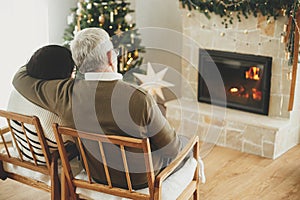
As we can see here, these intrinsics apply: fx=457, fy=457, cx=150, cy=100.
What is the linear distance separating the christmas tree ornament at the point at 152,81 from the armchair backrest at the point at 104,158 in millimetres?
2225

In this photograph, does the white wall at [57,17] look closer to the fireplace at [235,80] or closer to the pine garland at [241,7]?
the pine garland at [241,7]

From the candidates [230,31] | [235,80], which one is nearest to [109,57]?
[230,31]

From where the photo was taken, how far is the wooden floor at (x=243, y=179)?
3230mm

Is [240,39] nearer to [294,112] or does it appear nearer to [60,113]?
[294,112]

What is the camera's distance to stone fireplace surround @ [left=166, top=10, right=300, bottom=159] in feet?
13.0

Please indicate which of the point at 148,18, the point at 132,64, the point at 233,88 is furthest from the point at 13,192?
the point at 148,18

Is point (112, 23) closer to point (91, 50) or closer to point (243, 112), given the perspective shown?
point (243, 112)

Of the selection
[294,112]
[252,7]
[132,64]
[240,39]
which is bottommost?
[294,112]

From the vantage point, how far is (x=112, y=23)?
14.3 feet

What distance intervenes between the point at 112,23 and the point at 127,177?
2477 millimetres

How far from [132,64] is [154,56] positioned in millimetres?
686

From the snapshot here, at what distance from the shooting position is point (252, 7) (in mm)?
3938

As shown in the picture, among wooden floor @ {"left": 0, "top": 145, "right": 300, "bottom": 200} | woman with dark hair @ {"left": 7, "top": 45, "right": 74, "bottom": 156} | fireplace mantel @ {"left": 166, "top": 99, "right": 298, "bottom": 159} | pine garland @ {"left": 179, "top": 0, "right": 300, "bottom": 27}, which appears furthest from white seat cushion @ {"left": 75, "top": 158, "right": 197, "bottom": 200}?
pine garland @ {"left": 179, "top": 0, "right": 300, "bottom": 27}

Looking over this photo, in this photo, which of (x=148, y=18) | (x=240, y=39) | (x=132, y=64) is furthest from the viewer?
(x=148, y=18)
